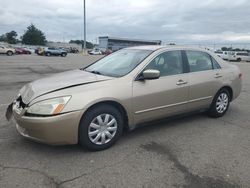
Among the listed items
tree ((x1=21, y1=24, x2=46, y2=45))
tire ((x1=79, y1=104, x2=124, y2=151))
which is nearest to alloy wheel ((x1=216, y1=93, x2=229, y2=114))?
tire ((x1=79, y1=104, x2=124, y2=151))

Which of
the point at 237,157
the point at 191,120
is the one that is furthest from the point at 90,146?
the point at 191,120

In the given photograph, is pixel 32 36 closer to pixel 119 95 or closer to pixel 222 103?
pixel 222 103

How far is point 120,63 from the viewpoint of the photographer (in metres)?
4.72

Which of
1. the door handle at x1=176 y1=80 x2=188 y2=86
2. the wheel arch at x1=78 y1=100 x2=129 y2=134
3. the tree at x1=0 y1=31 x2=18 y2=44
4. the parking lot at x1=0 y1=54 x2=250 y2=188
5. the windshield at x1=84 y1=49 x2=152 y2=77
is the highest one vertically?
the tree at x1=0 y1=31 x2=18 y2=44

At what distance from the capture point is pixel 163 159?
12.0 feet

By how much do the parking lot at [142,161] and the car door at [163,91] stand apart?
0.42m

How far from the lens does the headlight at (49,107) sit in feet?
11.3

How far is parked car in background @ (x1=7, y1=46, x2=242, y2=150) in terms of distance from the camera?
351cm

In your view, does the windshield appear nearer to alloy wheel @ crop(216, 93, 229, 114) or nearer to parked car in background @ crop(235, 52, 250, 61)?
alloy wheel @ crop(216, 93, 229, 114)

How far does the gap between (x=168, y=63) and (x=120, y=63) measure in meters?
0.86

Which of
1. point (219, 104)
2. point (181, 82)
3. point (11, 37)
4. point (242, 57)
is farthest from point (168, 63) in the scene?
point (11, 37)

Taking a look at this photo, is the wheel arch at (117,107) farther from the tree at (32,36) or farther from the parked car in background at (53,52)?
the tree at (32,36)

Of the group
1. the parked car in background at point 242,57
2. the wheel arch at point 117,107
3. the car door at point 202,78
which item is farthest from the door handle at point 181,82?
the parked car in background at point 242,57

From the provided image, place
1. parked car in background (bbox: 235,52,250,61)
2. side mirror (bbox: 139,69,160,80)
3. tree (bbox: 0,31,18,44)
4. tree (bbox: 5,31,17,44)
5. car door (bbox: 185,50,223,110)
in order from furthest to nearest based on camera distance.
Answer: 1. tree (bbox: 0,31,18,44)
2. tree (bbox: 5,31,17,44)
3. parked car in background (bbox: 235,52,250,61)
4. car door (bbox: 185,50,223,110)
5. side mirror (bbox: 139,69,160,80)
